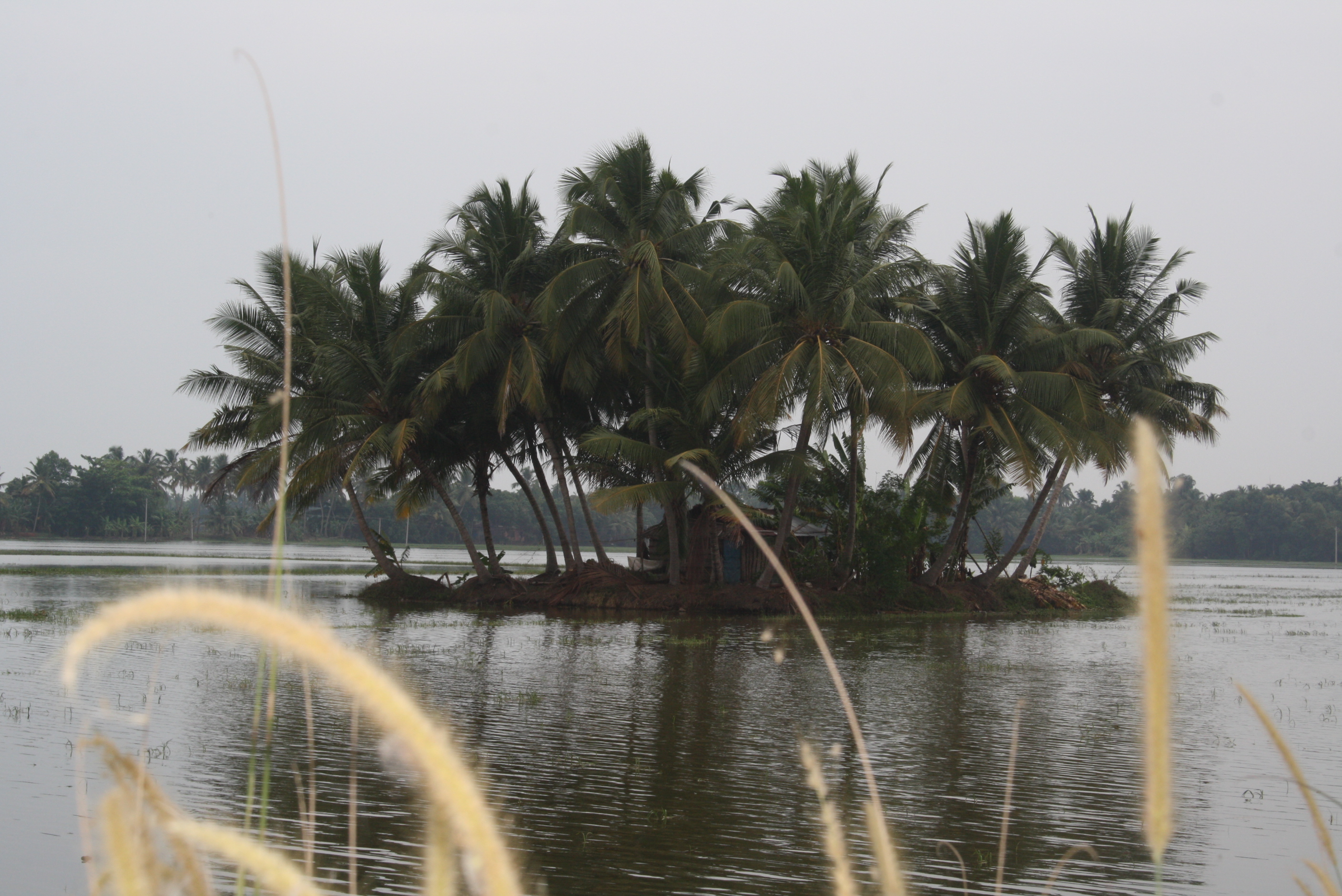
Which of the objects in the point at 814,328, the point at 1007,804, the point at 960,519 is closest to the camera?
the point at 1007,804

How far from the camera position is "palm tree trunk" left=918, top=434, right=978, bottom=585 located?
77.6 feet

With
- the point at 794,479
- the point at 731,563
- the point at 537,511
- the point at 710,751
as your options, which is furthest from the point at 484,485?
the point at 710,751

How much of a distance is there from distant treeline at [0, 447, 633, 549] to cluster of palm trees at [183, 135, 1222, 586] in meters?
46.4

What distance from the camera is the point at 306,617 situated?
0.93 metres

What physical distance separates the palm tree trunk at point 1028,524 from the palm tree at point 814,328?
5.74 meters

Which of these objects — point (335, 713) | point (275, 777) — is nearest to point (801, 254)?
point (335, 713)

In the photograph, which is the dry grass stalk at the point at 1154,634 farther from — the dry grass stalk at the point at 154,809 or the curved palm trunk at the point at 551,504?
the curved palm trunk at the point at 551,504

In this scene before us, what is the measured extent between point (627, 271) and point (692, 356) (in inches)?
96.8

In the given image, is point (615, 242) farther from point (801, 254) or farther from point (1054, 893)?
point (1054, 893)

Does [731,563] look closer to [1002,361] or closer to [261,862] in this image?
[1002,361]

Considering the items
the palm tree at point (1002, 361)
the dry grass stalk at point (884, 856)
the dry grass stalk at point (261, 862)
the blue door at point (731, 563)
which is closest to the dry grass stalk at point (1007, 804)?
the dry grass stalk at point (884, 856)

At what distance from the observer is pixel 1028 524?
79.1 feet

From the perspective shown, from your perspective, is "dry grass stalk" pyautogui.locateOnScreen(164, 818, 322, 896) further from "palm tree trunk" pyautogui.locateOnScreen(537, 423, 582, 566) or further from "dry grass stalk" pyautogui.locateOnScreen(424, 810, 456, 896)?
"palm tree trunk" pyautogui.locateOnScreen(537, 423, 582, 566)

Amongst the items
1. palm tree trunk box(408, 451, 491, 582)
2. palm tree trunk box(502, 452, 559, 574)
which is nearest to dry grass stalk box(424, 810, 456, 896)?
palm tree trunk box(408, 451, 491, 582)
